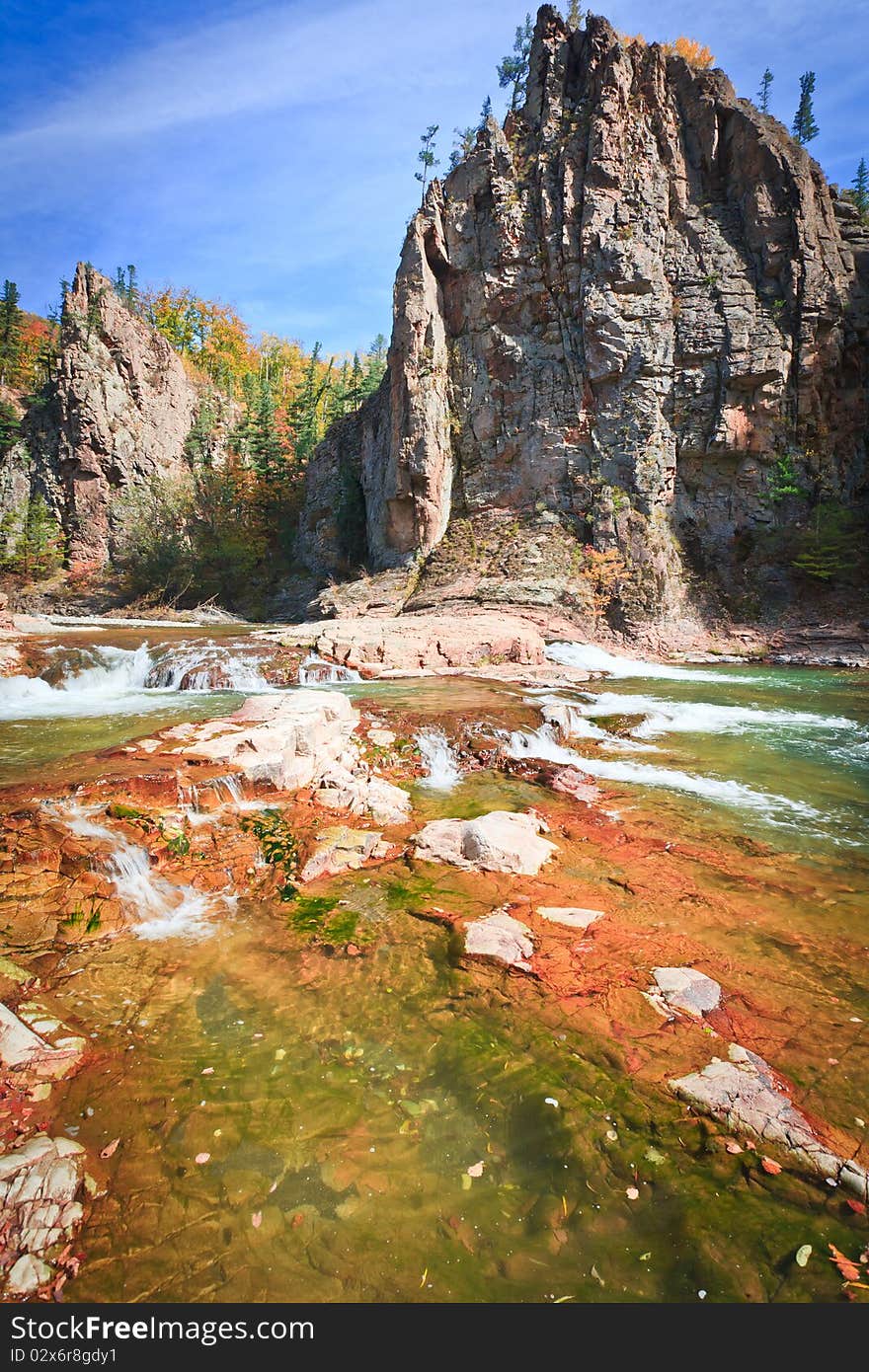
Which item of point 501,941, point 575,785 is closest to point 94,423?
point 575,785

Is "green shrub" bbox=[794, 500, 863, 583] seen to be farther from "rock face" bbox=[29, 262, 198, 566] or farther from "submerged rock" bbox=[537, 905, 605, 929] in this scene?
"rock face" bbox=[29, 262, 198, 566]

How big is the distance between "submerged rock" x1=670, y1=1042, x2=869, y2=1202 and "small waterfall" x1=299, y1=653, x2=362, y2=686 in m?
11.0

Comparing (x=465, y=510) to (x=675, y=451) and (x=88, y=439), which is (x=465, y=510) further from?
(x=88, y=439)

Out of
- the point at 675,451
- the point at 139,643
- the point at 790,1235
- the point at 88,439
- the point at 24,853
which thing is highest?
the point at 88,439

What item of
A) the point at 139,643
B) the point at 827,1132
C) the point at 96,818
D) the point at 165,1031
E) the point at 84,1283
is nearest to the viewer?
the point at 84,1283

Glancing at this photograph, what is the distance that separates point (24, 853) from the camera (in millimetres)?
4152

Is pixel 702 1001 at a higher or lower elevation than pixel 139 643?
lower

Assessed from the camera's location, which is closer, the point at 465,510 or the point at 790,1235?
the point at 790,1235

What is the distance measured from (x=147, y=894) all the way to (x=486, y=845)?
8.65 feet

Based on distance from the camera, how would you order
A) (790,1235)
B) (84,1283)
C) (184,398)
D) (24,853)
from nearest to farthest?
(84,1283)
(790,1235)
(24,853)
(184,398)

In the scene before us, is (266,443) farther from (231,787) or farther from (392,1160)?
(392,1160)

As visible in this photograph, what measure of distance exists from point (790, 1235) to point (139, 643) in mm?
15192

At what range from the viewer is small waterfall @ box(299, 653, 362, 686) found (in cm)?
1304

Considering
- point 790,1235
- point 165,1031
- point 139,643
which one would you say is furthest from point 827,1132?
point 139,643
